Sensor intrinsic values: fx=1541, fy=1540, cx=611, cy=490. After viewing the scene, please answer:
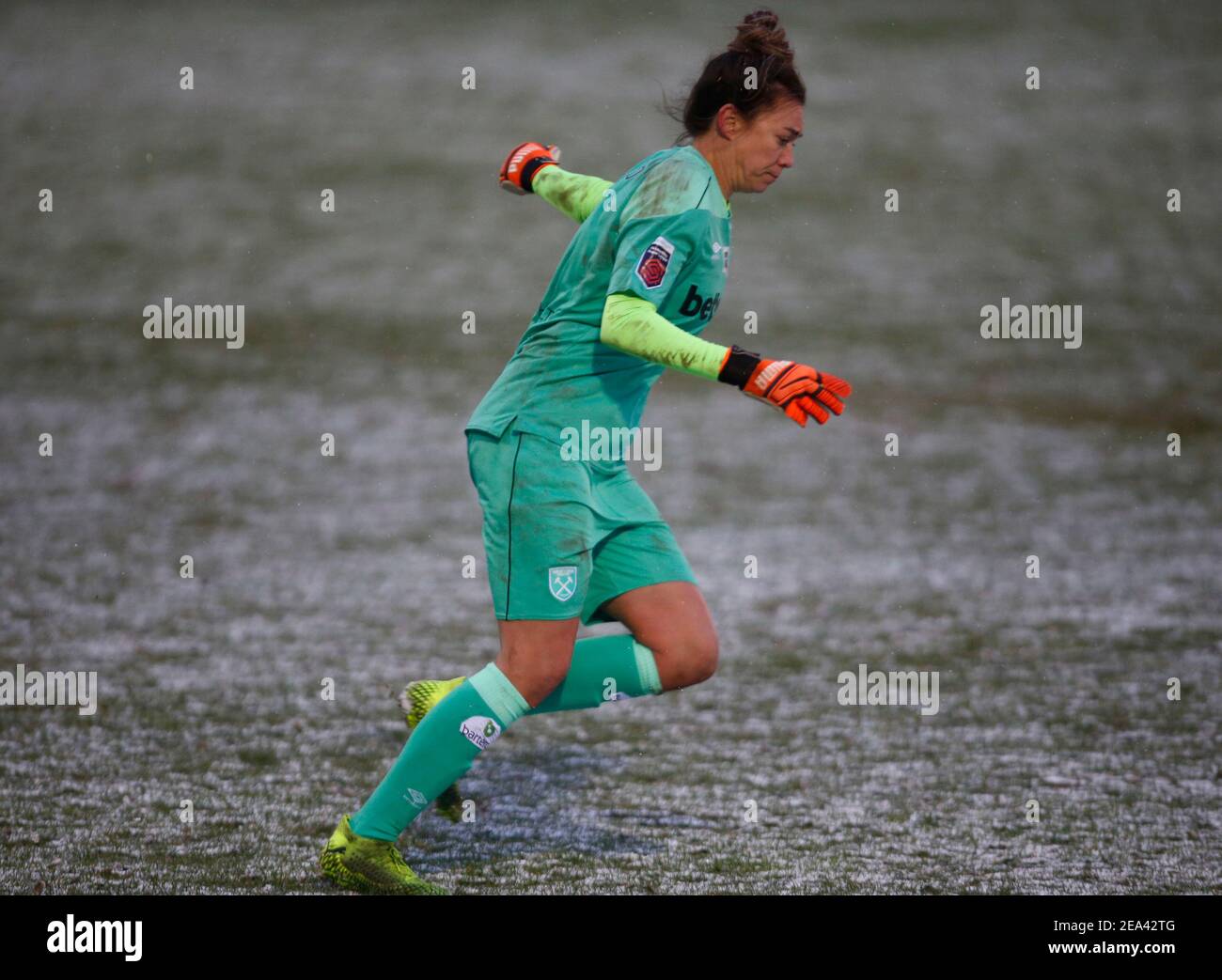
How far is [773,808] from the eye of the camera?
15.9 feet

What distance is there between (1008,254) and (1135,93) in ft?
17.4

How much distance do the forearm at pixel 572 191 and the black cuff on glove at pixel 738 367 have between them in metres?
0.89

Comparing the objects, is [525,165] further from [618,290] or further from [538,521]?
[538,521]

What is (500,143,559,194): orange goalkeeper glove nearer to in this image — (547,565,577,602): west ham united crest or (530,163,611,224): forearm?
(530,163,611,224): forearm

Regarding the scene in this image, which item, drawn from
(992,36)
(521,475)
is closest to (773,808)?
(521,475)

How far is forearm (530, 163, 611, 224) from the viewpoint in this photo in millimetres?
4328

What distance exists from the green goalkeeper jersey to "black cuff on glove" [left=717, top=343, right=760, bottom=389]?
9.7 inches

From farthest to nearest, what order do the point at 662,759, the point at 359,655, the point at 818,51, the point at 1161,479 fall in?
the point at 818,51 < the point at 1161,479 < the point at 359,655 < the point at 662,759

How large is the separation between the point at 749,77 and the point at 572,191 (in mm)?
705

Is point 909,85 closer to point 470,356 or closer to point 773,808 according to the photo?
point 470,356
